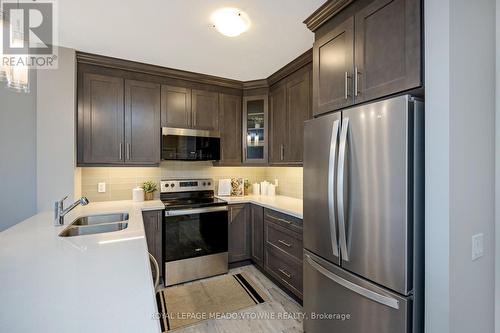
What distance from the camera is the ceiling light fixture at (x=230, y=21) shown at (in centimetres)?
184

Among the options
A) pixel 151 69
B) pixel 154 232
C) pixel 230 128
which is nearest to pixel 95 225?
pixel 154 232

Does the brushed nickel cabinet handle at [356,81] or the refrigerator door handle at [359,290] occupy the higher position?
the brushed nickel cabinet handle at [356,81]

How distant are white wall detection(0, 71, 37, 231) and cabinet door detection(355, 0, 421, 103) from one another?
302cm

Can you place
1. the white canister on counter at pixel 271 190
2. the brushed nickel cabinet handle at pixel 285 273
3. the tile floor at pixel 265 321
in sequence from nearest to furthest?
the tile floor at pixel 265 321
the brushed nickel cabinet handle at pixel 285 273
the white canister on counter at pixel 271 190

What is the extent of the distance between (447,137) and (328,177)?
65 centimetres

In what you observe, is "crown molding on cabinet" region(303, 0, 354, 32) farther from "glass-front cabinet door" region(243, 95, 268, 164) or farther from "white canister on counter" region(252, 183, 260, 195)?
"white canister on counter" region(252, 183, 260, 195)

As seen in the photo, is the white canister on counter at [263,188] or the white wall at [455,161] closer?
the white wall at [455,161]

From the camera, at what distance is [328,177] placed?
159 centimetres

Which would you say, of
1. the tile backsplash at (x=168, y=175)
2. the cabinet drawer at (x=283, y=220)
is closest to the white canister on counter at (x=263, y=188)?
the tile backsplash at (x=168, y=175)

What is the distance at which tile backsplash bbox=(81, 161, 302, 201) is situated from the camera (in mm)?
2930

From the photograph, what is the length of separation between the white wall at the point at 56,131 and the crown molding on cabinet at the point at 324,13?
2.39m

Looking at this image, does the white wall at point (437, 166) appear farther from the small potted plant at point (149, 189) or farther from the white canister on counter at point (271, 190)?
the small potted plant at point (149, 189)

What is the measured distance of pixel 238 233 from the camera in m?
3.17

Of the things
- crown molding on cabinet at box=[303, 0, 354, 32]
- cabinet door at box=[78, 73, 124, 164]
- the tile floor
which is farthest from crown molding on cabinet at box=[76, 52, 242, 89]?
the tile floor
